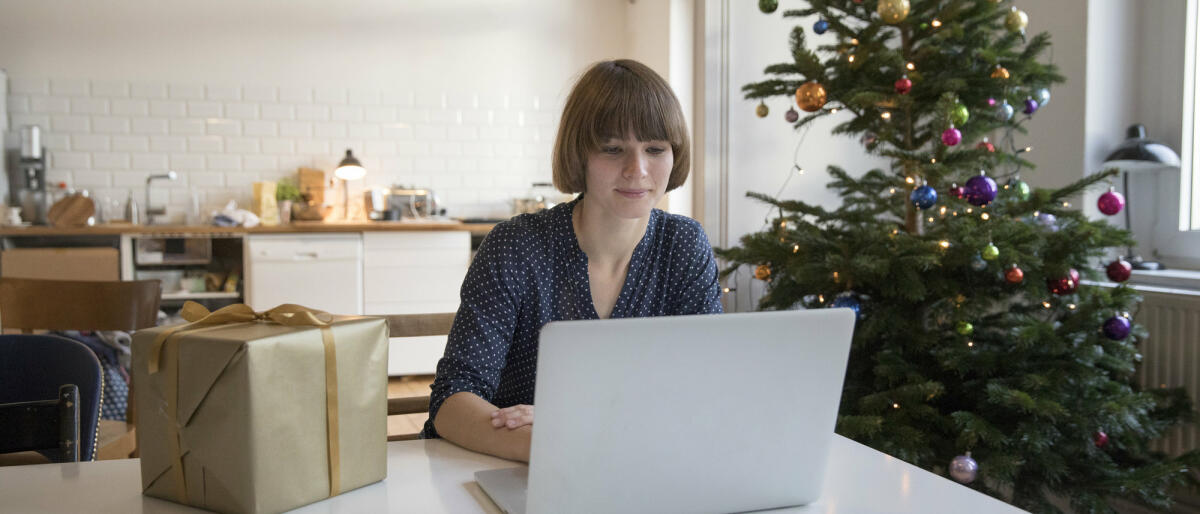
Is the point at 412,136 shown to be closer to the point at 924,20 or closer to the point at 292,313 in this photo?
the point at 924,20

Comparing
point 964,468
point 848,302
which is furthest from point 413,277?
point 964,468

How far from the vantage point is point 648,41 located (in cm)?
493

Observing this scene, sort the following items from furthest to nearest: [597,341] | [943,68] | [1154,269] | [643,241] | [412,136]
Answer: [412,136]
[1154,269]
[943,68]
[643,241]
[597,341]

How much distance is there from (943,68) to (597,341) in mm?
2089

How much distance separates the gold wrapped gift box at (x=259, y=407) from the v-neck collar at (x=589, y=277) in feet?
1.78

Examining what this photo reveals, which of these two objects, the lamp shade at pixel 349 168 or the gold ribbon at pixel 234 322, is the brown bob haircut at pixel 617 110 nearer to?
the gold ribbon at pixel 234 322

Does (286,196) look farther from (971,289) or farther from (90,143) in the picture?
(971,289)

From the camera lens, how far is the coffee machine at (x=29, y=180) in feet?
15.0

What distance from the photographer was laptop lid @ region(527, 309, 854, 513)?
749 millimetres

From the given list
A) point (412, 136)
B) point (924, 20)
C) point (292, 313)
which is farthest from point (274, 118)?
point (292, 313)

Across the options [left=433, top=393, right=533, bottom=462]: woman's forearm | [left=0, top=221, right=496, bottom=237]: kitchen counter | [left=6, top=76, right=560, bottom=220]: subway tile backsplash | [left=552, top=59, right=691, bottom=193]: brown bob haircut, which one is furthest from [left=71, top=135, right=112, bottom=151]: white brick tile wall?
[left=433, top=393, right=533, bottom=462]: woman's forearm

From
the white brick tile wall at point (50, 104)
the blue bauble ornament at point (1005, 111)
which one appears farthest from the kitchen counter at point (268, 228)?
the blue bauble ornament at point (1005, 111)

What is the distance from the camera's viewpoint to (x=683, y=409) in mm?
783

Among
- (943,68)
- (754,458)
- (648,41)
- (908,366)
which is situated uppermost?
(648,41)
